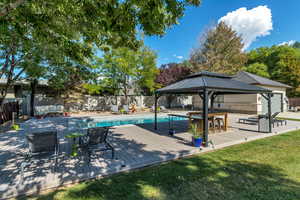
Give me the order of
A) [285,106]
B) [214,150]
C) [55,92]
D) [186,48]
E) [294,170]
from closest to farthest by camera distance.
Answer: [294,170] < [214,150] < [55,92] < [285,106] < [186,48]

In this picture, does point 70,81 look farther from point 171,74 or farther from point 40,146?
point 171,74

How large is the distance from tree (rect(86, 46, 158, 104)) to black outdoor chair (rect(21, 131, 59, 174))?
1217 cm

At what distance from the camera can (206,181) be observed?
3027 millimetres

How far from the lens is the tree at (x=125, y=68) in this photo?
15.2 meters

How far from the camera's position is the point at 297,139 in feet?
19.7

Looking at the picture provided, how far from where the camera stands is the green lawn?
2588 mm

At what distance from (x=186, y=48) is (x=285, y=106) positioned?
53.4ft

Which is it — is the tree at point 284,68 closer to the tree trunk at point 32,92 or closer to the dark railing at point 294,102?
the dark railing at point 294,102

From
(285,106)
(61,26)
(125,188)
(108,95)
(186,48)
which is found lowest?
(125,188)

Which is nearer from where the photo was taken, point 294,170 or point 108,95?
point 294,170

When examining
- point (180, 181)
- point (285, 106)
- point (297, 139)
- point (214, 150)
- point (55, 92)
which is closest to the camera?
point (180, 181)

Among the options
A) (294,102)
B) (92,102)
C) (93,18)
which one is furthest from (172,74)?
(93,18)

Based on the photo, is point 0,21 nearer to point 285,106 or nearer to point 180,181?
point 180,181

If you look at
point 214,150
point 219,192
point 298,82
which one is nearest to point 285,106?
point 298,82
